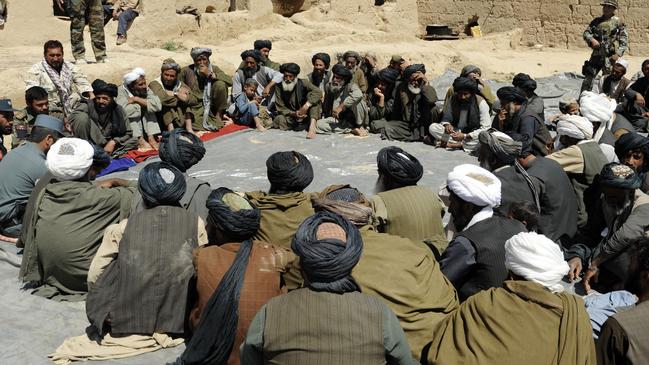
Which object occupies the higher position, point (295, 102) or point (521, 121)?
point (521, 121)

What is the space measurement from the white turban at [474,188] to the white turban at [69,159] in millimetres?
2127

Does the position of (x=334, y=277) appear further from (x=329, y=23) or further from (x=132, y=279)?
(x=329, y=23)

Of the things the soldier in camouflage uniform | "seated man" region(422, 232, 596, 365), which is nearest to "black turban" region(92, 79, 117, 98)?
"seated man" region(422, 232, 596, 365)

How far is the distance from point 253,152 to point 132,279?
4114mm

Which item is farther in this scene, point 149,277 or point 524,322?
point 149,277

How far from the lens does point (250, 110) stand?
854cm

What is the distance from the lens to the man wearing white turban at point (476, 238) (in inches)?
133

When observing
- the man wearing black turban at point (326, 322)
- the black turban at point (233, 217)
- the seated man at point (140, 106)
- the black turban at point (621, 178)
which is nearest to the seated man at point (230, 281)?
the black turban at point (233, 217)

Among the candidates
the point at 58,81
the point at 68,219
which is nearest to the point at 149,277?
the point at 68,219

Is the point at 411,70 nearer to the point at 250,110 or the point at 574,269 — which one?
the point at 250,110

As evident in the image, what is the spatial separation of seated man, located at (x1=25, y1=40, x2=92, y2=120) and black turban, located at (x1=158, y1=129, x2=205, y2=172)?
3.12m

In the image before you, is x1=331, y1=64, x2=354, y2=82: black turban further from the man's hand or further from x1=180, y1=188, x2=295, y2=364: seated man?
x1=180, y1=188, x2=295, y2=364: seated man

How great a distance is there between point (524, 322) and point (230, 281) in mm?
1309

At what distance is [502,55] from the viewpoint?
1462 cm
